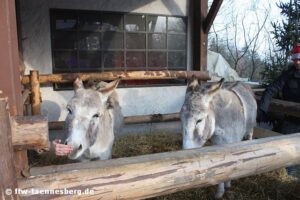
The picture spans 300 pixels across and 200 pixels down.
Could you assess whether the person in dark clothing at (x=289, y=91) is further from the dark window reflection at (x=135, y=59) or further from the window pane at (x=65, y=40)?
the window pane at (x=65, y=40)

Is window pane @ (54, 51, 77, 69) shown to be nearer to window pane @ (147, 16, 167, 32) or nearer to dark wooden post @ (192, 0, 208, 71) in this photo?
window pane @ (147, 16, 167, 32)

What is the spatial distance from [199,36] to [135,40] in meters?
1.42

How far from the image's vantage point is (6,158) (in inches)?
58.1

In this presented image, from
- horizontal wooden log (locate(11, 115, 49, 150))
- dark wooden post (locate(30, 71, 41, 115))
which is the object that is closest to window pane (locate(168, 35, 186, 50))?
dark wooden post (locate(30, 71, 41, 115))

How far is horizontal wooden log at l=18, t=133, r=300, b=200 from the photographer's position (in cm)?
164

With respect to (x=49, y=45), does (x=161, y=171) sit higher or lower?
lower

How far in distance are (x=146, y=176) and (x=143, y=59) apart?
5293 millimetres

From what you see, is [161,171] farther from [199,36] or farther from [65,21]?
[199,36]

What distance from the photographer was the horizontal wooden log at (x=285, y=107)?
13.2 ft

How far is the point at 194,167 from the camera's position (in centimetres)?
196

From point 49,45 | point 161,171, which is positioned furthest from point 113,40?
point 161,171

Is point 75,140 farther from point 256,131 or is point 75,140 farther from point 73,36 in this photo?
point 73,36

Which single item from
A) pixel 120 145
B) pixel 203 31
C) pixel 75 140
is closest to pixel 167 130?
pixel 120 145

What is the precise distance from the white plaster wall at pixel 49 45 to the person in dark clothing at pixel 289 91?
2.85 meters
